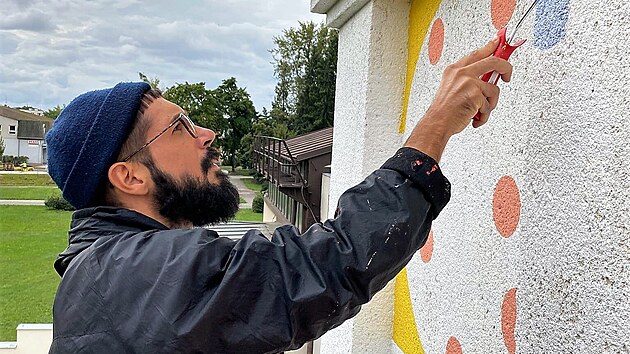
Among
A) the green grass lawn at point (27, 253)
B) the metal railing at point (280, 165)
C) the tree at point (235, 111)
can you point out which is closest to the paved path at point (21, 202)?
the green grass lawn at point (27, 253)

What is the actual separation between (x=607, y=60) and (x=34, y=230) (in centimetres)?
1212

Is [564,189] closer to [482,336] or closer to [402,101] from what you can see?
[482,336]

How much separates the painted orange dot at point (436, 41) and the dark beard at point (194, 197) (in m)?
0.63

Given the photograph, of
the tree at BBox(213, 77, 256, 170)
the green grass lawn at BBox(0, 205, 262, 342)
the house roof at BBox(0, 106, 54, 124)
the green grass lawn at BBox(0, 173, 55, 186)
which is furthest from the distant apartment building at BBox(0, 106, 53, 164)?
the tree at BBox(213, 77, 256, 170)

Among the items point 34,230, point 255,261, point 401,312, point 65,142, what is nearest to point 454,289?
point 401,312

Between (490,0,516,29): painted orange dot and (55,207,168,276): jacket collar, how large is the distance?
80 centimetres

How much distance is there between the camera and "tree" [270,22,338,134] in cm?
1504

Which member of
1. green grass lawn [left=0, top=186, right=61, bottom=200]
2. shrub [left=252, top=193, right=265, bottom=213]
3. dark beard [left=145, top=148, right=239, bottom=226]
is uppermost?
dark beard [left=145, top=148, right=239, bottom=226]

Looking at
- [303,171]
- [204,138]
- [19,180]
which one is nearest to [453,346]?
[204,138]

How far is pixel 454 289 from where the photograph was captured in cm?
135

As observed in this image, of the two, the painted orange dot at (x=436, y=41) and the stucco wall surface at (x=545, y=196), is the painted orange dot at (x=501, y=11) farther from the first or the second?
the painted orange dot at (x=436, y=41)

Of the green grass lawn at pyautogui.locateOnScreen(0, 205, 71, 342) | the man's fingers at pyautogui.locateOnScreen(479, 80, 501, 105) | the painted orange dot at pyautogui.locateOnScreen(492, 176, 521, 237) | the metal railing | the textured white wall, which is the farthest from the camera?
the green grass lawn at pyautogui.locateOnScreen(0, 205, 71, 342)

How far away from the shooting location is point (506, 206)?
1.11 metres

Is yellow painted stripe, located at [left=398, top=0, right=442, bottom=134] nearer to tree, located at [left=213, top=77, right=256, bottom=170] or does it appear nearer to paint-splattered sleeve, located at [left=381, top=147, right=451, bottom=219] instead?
paint-splattered sleeve, located at [left=381, top=147, right=451, bottom=219]
